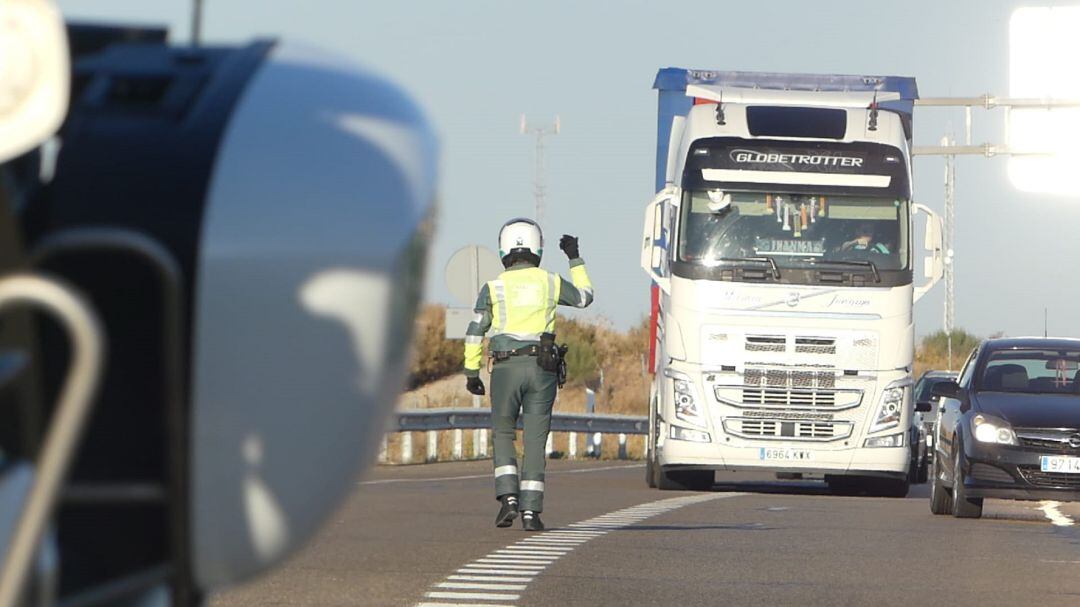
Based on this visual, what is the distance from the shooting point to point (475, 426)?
1135 inches

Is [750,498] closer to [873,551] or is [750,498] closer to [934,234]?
[934,234]

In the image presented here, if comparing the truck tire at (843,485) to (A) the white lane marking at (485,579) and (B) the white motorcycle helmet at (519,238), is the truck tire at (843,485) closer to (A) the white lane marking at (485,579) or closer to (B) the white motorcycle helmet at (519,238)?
(B) the white motorcycle helmet at (519,238)

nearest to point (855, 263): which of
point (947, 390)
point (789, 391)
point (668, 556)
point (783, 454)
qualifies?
point (789, 391)

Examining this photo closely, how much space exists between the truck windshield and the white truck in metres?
0.01

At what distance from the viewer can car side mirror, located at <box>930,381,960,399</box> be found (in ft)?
59.8

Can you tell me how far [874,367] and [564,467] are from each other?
8.32 m

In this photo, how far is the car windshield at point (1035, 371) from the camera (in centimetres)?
1862

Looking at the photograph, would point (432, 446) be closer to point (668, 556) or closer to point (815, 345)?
point (815, 345)

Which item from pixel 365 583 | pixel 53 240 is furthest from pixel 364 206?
pixel 365 583

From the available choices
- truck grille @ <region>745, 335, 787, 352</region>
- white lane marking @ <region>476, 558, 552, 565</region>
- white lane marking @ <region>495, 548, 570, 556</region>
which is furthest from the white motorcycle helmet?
truck grille @ <region>745, 335, 787, 352</region>

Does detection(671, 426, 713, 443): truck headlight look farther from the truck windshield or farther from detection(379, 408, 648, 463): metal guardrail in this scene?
detection(379, 408, 648, 463): metal guardrail

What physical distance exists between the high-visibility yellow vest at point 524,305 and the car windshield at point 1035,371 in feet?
18.1

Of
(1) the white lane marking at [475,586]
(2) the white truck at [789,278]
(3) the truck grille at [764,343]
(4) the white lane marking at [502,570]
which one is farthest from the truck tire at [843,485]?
(1) the white lane marking at [475,586]

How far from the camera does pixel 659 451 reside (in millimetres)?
21578
